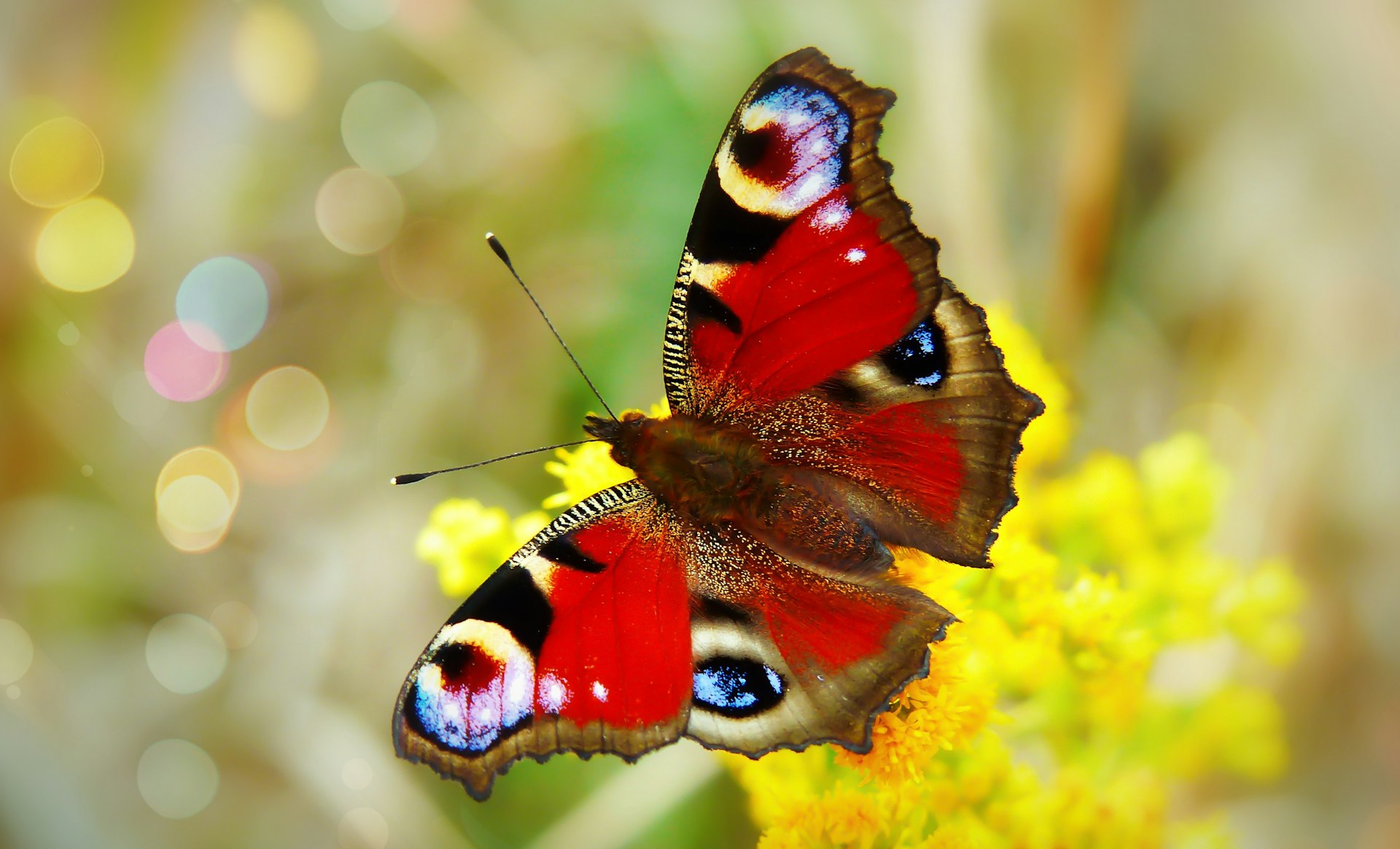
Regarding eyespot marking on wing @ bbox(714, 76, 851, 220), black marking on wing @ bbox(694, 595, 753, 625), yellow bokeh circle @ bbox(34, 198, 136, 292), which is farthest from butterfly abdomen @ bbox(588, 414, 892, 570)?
yellow bokeh circle @ bbox(34, 198, 136, 292)

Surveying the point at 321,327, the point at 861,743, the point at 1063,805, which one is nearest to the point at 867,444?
the point at 861,743

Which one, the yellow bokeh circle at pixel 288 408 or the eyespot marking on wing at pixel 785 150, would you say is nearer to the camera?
the eyespot marking on wing at pixel 785 150

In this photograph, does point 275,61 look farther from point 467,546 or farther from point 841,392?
point 841,392

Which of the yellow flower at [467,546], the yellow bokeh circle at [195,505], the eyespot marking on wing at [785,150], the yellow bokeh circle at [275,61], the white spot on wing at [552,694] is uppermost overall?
the yellow bokeh circle at [275,61]

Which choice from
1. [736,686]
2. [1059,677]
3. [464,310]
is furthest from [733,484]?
[464,310]

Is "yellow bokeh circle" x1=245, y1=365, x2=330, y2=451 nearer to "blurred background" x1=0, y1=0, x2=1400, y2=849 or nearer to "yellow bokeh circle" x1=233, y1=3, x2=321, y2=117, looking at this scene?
"blurred background" x1=0, y1=0, x2=1400, y2=849

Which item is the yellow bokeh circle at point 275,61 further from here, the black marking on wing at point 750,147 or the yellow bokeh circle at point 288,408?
the black marking on wing at point 750,147

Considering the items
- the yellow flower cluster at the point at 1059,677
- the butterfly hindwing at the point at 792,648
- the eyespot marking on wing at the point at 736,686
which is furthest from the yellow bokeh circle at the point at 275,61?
the eyespot marking on wing at the point at 736,686
